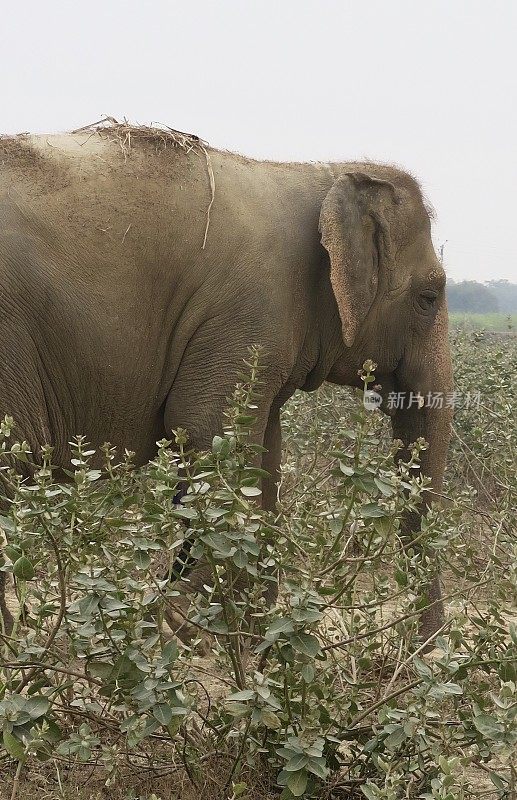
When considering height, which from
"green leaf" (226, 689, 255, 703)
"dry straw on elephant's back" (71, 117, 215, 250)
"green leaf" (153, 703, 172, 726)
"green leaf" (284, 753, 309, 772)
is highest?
"dry straw on elephant's back" (71, 117, 215, 250)

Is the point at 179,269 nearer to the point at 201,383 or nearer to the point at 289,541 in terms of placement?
the point at 201,383

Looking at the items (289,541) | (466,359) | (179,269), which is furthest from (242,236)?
(466,359)

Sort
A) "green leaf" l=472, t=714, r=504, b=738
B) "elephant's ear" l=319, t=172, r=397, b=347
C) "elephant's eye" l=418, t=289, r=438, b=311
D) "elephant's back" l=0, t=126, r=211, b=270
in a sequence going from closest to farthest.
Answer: "green leaf" l=472, t=714, r=504, b=738 < "elephant's back" l=0, t=126, r=211, b=270 < "elephant's ear" l=319, t=172, r=397, b=347 < "elephant's eye" l=418, t=289, r=438, b=311

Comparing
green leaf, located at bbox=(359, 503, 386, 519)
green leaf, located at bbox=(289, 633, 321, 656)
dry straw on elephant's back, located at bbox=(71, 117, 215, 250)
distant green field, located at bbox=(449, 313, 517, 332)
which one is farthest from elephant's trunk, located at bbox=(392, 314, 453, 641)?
distant green field, located at bbox=(449, 313, 517, 332)

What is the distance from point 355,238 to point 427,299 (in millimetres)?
636

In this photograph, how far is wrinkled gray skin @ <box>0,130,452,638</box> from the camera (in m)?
4.76

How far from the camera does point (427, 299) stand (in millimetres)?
Result: 5879

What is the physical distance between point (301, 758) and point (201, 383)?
2.43 m

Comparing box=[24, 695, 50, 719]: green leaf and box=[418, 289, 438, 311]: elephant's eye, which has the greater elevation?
box=[418, 289, 438, 311]: elephant's eye

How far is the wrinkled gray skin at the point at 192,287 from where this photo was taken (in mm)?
4758

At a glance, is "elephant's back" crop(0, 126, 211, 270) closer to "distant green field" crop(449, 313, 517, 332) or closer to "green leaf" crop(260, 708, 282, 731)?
"green leaf" crop(260, 708, 282, 731)

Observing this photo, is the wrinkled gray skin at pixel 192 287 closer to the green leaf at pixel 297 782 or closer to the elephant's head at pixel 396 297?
the elephant's head at pixel 396 297

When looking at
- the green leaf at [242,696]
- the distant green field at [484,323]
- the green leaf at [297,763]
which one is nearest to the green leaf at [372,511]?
the green leaf at [242,696]

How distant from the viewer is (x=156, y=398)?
525cm
